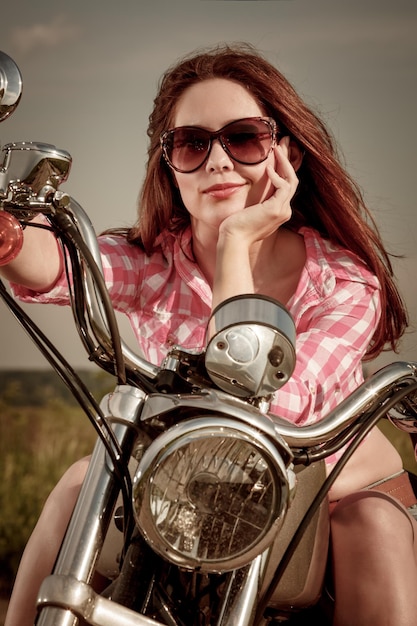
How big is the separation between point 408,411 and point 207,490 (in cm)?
42

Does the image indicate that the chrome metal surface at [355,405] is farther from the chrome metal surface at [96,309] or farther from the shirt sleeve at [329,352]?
the chrome metal surface at [96,309]

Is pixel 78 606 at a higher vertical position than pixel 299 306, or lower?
lower

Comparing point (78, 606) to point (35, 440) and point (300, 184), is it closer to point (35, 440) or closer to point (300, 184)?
point (300, 184)

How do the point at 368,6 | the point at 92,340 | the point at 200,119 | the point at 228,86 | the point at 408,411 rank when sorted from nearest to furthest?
the point at 92,340 < the point at 408,411 < the point at 200,119 < the point at 228,86 < the point at 368,6

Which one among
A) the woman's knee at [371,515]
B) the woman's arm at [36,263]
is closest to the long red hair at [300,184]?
the woman's arm at [36,263]

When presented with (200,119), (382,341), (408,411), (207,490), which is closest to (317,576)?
(408,411)

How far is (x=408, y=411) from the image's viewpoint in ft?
3.72

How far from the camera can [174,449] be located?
2.59ft

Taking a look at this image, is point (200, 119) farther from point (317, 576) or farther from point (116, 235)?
point (317, 576)

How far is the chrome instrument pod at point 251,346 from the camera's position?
82 cm

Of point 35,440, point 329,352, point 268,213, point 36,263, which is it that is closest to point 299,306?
point 268,213

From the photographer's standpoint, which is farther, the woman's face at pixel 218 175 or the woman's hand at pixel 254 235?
the woman's face at pixel 218 175

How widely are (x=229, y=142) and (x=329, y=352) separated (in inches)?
19.9

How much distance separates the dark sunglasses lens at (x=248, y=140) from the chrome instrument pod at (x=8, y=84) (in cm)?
80
